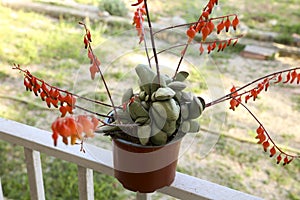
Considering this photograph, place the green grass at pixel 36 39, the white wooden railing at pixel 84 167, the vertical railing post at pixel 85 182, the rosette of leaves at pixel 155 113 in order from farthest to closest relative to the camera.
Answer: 1. the green grass at pixel 36 39
2. the vertical railing post at pixel 85 182
3. the white wooden railing at pixel 84 167
4. the rosette of leaves at pixel 155 113

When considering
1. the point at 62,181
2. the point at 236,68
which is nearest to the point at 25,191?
the point at 62,181

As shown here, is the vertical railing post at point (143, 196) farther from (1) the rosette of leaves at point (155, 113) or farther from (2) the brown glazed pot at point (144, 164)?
(1) the rosette of leaves at point (155, 113)

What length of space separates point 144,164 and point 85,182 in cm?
27

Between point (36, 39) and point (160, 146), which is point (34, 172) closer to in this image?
point (160, 146)

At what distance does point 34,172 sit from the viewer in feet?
3.11

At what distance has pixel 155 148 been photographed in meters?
0.66

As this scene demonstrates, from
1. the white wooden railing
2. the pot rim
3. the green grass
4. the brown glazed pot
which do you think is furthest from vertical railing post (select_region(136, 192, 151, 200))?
the green grass

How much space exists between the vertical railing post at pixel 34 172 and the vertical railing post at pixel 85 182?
12 centimetres

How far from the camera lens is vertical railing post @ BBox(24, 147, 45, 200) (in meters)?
0.93

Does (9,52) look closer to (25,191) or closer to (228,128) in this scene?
(25,191)

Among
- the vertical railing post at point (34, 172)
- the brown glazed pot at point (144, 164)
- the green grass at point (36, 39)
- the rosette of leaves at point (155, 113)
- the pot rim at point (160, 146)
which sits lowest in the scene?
the green grass at point (36, 39)

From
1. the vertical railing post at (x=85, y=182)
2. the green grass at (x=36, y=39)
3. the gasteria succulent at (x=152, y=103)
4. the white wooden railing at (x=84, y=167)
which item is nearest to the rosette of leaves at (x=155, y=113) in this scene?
the gasteria succulent at (x=152, y=103)

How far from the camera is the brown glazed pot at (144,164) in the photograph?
667 mm

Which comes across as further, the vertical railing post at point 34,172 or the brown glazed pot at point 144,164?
the vertical railing post at point 34,172
